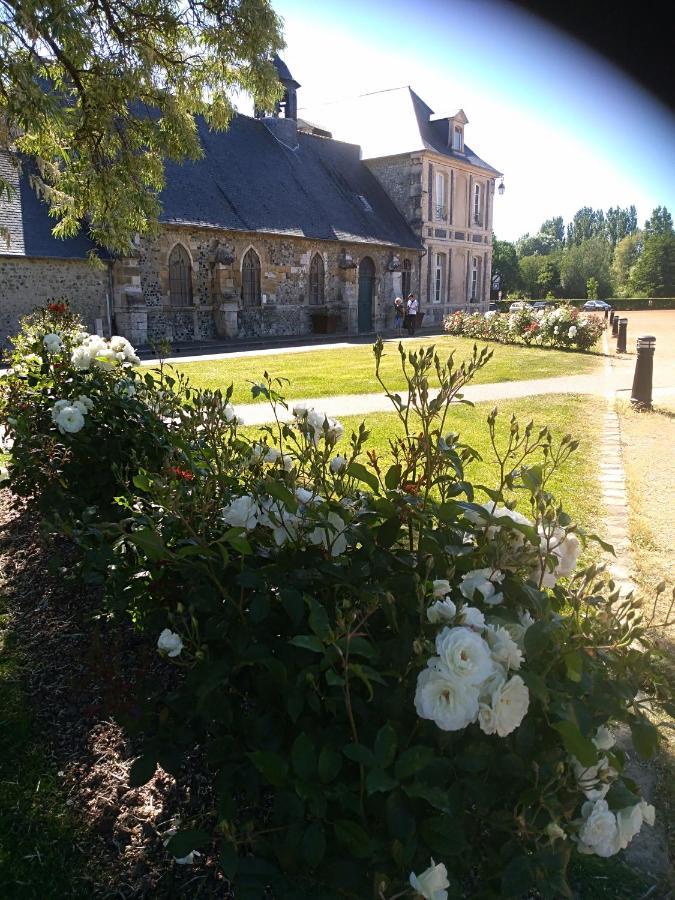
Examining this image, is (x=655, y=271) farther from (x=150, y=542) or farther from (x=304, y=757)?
(x=304, y=757)

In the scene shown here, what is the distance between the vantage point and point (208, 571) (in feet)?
5.71

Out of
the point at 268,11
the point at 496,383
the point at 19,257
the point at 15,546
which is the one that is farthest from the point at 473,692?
the point at 19,257

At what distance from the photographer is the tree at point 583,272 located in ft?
250

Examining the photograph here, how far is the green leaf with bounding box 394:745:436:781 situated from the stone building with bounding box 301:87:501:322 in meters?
30.4

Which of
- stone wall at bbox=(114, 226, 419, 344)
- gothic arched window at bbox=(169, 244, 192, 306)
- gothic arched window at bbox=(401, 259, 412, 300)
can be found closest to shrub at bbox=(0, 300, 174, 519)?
stone wall at bbox=(114, 226, 419, 344)

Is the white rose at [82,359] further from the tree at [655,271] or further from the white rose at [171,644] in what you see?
the tree at [655,271]

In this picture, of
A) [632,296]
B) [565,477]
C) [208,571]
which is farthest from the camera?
[632,296]

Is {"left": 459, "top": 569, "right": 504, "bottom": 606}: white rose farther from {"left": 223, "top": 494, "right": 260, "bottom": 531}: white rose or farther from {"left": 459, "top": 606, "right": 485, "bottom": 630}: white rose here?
{"left": 223, "top": 494, "right": 260, "bottom": 531}: white rose

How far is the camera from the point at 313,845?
1.29 metres

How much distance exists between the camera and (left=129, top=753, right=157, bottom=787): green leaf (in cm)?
159

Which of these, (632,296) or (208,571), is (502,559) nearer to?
(208,571)

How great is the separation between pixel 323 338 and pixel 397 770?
22376mm

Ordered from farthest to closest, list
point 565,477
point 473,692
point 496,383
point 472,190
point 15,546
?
1. point 472,190
2. point 496,383
3. point 565,477
4. point 15,546
5. point 473,692

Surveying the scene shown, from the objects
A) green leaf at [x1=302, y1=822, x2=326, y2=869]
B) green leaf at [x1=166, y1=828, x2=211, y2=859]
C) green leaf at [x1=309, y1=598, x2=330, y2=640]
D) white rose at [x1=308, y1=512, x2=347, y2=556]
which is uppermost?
white rose at [x1=308, y1=512, x2=347, y2=556]
